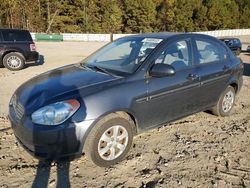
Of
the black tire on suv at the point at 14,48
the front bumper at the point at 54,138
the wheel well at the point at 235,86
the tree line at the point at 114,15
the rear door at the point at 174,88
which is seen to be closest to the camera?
the front bumper at the point at 54,138

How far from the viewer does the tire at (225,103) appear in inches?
207

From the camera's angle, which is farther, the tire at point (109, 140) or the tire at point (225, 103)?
the tire at point (225, 103)

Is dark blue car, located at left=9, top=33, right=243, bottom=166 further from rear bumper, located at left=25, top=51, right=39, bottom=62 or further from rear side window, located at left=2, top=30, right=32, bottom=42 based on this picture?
rear side window, located at left=2, top=30, right=32, bottom=42

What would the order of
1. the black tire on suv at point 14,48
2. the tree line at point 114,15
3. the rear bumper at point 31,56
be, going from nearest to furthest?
the black tire on suv at point 14,48 < the rear bumper at point 31,56 < the tree line at point 114,15


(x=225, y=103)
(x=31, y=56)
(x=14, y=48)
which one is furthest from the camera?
(x=31, y=56)

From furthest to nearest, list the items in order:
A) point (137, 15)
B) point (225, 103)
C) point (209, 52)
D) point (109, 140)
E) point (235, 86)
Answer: point (137, 15), point (235, 86), point (225, 103), point (209, 52), point (109, 140)

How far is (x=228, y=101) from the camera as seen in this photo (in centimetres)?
550

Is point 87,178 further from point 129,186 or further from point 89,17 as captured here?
point 89,17

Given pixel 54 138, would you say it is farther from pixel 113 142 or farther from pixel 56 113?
pixel 113 142

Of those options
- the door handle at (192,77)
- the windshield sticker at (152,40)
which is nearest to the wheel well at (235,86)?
the door handle at (192,77)

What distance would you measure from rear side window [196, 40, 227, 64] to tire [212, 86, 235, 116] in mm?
700

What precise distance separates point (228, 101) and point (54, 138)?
3.74 metres

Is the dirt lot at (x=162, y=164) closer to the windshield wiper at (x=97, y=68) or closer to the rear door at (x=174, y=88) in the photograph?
the rear door at (x=174, y=88)

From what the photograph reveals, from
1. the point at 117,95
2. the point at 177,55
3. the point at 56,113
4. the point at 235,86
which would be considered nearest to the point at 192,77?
the point at 177,55
